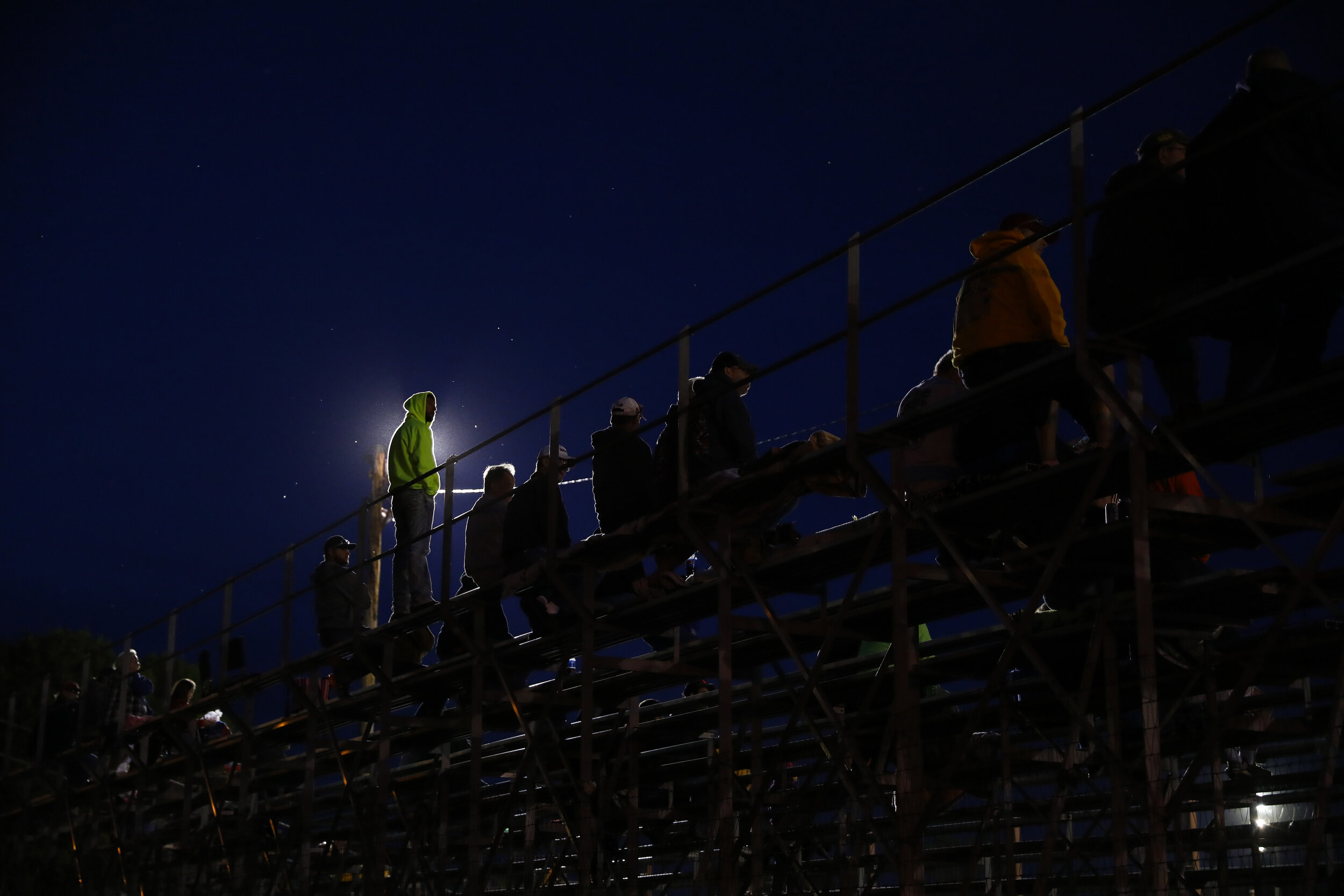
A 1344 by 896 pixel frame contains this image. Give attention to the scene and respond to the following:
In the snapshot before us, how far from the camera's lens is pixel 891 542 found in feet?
29.4

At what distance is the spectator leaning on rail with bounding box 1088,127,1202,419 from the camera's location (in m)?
7.39

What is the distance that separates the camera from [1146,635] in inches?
274

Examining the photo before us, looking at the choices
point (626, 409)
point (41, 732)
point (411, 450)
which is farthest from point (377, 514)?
point (626, 409)

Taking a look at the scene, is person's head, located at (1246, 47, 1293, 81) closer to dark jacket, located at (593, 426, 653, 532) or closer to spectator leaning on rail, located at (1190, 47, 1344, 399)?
spectator leaning on rail, located at (1190, 47, 1344, 399)

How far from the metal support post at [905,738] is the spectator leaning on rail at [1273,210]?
2.11 m

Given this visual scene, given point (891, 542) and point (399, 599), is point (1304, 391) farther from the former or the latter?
point (399, 599)

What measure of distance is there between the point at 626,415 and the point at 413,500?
392 centimetres

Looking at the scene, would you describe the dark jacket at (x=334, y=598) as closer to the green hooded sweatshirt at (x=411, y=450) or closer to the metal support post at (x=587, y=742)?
the green hooded sweatshirt at (x=411, y=450)

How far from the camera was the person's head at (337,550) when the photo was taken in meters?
17.4

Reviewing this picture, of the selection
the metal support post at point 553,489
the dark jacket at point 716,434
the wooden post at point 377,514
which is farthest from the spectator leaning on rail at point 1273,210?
the wooden post at point 377,514

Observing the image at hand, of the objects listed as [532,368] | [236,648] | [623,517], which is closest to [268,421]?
[532,368]

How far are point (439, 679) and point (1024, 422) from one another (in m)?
7.65

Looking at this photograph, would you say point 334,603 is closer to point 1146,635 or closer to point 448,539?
point 448,539

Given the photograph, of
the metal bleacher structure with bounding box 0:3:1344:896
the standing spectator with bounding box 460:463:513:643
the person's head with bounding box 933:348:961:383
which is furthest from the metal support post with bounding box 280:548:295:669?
the person's head with bounding box 933:348:961:383
